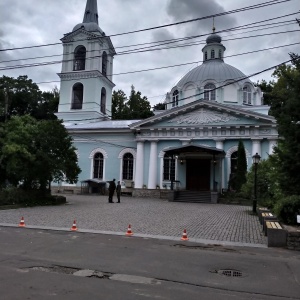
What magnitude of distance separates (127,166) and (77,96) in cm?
1283

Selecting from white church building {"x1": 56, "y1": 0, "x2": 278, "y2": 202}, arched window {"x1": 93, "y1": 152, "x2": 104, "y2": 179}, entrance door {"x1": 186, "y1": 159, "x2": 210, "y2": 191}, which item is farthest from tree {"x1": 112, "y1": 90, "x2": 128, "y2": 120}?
entrance door {"x1": 186, "y1": 159, "x2": 210, "y2": 191}

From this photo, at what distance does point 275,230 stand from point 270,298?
4.86 meters

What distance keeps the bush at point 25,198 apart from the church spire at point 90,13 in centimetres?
2826

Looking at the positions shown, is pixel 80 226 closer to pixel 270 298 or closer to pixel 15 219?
pixel 15 219

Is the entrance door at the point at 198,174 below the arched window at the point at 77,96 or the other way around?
below

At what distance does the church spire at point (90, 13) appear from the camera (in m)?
44.2

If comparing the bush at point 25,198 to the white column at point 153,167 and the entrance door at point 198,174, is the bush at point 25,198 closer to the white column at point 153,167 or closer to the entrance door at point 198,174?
the white column at point 153,167

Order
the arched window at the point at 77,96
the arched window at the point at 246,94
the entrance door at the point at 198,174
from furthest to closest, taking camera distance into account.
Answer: the arched window at the point at 77,96, the arched window at the point at 246,94, the entrance door at the point at 198,174

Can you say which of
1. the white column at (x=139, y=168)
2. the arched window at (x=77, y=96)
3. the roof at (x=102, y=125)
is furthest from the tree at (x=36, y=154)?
the arched window at (x=77, y=96)

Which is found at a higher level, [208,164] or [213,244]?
[208,164]

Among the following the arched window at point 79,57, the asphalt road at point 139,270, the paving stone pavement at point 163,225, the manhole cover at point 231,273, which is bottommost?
the manhole cover at point 231,273

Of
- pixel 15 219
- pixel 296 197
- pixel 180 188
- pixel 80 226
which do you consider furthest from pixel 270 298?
pixel 180 188

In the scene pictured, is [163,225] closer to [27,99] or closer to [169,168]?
[169,168]

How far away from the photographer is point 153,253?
8.70 m
